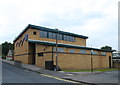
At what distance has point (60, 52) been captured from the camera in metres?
26.9

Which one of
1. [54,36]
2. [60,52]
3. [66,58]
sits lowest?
[66,58]

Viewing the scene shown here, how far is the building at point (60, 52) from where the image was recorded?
90.1ft

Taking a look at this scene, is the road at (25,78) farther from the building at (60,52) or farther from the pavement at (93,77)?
the building at (60,52)

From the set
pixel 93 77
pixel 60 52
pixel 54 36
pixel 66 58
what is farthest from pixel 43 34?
pixel 93 77

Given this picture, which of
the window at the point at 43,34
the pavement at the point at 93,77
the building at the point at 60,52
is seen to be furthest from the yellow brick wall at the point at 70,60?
the pavement at the point at 93,77

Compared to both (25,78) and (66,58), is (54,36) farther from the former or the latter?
(25,78)

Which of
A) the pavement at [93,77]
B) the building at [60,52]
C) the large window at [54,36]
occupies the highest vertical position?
the large window at [54,36]

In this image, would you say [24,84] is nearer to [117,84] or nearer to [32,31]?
[117,84]

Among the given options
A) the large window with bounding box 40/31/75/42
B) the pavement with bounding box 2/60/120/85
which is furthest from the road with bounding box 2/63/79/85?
the large window with bounding box 40/31/75/42

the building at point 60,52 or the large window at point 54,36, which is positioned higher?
the large window at point 54,36

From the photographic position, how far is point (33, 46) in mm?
34656

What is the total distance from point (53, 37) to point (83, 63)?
424 inches

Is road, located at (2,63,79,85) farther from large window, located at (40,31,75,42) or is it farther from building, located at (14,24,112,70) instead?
large window, located at (40,31,75,42)

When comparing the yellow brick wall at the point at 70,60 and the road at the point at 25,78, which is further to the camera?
the yellow brick wall at the point at 70,60
